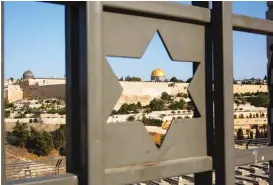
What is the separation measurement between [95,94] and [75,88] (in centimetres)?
7

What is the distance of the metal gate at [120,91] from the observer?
929 millimetres

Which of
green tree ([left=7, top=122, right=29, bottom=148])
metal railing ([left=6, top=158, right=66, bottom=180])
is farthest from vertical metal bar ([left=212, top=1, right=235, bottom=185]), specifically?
green tree ([left=7, top=122, right=29, bottom=148])

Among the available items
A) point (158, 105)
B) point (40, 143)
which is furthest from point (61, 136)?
point (158, 105)

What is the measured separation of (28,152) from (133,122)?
20987 mm

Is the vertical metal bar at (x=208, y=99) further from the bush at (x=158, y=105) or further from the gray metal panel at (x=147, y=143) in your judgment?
the bush at (x=158, y=105)

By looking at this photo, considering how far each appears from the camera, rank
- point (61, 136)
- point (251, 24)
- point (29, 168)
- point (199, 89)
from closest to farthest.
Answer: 1. point (199, 89)
2. point (251, 24)
3. point (29, 168)
4. point (61, 136)

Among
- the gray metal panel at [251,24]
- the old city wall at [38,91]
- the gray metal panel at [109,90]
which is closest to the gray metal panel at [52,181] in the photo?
the gray metal panel at [109,90]

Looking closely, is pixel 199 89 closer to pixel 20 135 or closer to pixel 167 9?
pixel 167 9

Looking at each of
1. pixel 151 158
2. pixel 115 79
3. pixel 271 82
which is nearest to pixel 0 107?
pixel 115 79

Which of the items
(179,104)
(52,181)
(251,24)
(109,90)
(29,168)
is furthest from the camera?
(179,104)

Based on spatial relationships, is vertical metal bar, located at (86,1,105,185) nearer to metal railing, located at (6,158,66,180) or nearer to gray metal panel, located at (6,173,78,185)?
gray metal panel, located at (6,173,78,185)

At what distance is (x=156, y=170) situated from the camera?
1.05 m

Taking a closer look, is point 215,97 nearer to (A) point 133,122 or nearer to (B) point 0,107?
(A) point 133,122

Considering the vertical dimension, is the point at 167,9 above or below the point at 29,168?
above
